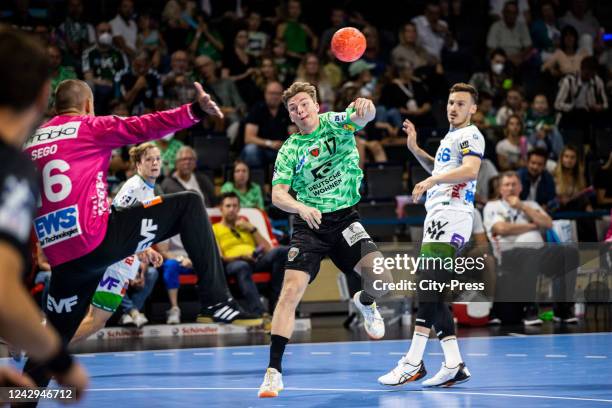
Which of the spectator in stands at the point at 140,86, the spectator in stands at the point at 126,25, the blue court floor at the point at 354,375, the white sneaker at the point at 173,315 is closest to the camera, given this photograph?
the blue court floor at the point at 354,375

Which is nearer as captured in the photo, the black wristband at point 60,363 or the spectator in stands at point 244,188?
the black wristband at point 60,363

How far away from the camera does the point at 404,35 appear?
17.8m

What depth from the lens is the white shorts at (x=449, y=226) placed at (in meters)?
8.10

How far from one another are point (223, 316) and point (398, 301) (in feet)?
22.8

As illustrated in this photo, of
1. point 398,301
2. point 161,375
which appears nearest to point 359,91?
point 398,301

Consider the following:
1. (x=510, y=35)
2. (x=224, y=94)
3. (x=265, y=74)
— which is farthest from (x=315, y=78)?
(x=510, y=35)

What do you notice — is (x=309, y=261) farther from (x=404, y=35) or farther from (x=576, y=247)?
(x=404, y=35)

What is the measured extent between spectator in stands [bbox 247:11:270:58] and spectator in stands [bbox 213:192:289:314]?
4691 mm

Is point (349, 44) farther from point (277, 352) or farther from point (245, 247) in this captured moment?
point (245, 247)

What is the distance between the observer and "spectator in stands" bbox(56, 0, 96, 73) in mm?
15836

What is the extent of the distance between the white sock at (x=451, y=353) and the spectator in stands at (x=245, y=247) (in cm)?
517

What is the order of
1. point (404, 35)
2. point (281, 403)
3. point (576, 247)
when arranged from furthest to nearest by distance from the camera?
point (404, 35)
point (576, 247)
point (281, 403)

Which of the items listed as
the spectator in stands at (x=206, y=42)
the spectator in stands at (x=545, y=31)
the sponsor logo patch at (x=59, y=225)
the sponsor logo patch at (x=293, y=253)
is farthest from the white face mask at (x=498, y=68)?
the sponsor logo patch at (x=59, y=225)

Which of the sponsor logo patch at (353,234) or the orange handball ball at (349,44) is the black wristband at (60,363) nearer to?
the sponsor logo patch at (353,234)
